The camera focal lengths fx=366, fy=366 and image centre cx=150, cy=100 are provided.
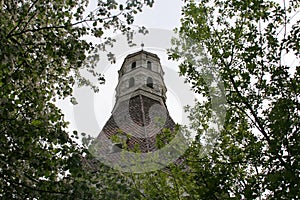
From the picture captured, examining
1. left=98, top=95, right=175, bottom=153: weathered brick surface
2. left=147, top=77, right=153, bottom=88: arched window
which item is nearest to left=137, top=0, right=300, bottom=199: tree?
left=98, top=95, right=175, bottom=153: weathered brick surface

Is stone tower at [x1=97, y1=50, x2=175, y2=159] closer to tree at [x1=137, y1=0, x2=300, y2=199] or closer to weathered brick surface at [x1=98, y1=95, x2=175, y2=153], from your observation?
weathered brick surface at [x1=98, y1=95, x2=175, y2=153]

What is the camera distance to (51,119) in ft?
15.4

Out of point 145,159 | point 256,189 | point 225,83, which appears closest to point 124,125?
point 145,159

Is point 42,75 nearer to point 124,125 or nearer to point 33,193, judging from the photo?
point 33,193

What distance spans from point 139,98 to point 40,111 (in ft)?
62.5

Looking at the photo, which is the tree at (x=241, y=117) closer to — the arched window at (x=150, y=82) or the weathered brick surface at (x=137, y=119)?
the weathered brick surface at (x=137, y=119)

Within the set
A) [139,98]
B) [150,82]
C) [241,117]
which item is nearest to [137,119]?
[139,98]

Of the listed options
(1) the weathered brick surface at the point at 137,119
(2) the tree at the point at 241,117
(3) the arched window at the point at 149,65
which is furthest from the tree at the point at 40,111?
(3) the arched window at the point at 149,65

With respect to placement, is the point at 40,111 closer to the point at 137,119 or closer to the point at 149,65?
the point at 137,119

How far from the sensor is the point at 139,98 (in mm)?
23844

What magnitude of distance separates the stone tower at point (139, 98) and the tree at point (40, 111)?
11.0m

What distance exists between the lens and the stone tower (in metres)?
19.4

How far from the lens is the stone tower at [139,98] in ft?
63.6

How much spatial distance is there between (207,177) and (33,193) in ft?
9.63
